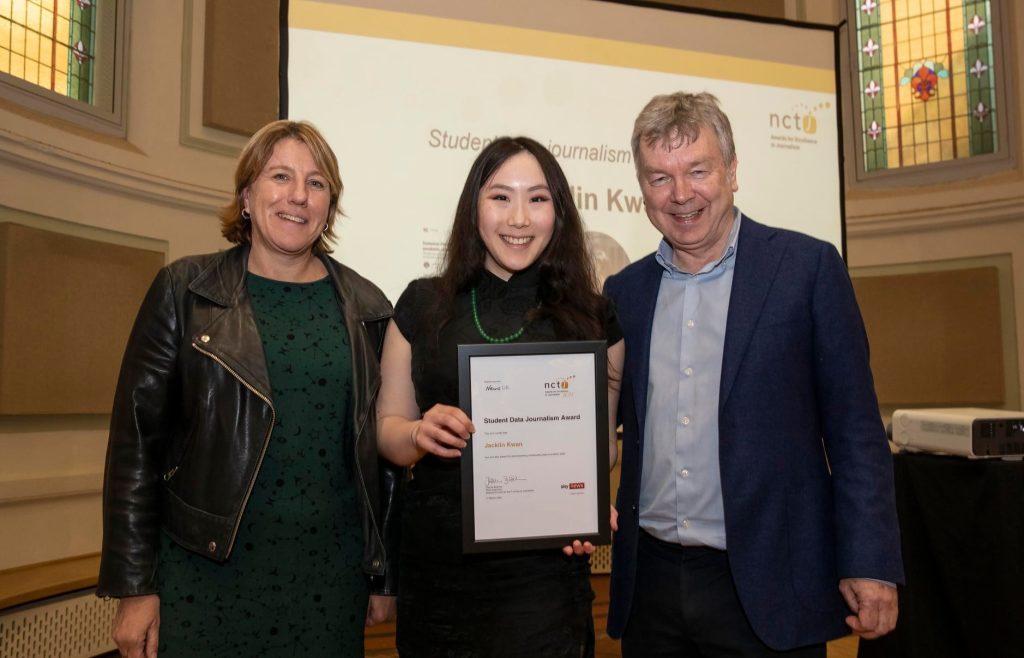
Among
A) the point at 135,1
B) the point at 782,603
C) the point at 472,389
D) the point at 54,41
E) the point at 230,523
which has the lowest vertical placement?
the point at 782,603

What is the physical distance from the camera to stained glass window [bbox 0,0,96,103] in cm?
432

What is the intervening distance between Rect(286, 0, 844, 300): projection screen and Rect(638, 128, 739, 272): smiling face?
168 centimetres

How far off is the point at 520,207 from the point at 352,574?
2.92ft

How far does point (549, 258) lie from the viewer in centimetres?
177

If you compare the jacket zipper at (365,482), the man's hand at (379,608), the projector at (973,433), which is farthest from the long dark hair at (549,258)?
the projector at (973,433)

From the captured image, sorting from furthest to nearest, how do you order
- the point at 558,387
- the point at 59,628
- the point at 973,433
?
the point at 59,628 < the point at 973,433 < the point at 558,387

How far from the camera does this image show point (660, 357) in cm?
180

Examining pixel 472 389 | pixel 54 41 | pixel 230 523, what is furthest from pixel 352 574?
pixel 54 41

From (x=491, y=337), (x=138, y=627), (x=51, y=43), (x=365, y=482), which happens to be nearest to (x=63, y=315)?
(x=51, y=43)

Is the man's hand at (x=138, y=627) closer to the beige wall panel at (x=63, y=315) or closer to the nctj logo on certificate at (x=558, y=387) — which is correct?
the nctj logo on certificate at (x=558, y=387)

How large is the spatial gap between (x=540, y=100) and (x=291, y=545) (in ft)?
8.38

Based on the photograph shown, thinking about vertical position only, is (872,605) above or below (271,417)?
below

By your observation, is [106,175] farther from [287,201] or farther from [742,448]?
[742,448]

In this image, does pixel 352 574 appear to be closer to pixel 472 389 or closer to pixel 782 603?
pixel 472 389
